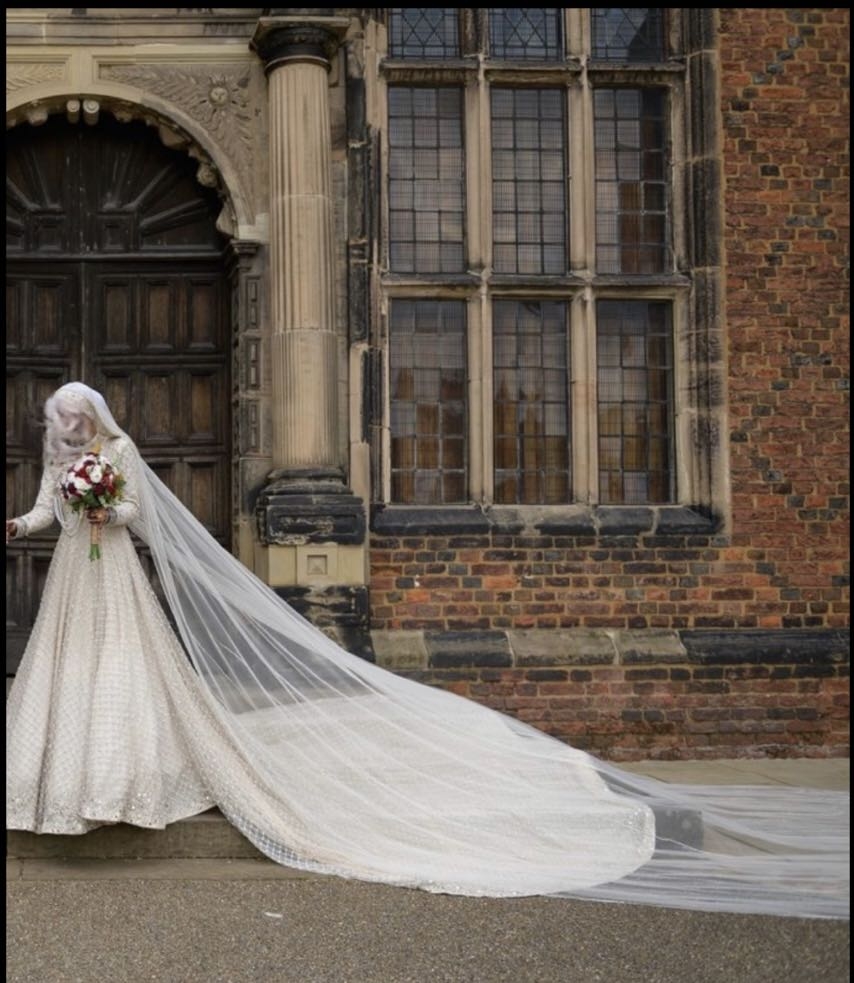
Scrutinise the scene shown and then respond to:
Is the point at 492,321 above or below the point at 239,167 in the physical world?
below

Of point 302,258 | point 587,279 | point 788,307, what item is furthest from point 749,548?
point 302,258

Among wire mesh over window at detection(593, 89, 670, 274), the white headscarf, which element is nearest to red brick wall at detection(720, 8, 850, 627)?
wire mesh over window at detection(593, 89, 670, 274)

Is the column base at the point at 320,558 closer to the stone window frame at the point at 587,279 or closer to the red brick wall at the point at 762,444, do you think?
the red brick wall at the point at 762,444

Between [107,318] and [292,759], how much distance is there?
13.2 ft

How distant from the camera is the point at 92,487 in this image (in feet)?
17.6

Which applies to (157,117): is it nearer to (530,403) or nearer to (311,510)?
(311,510)

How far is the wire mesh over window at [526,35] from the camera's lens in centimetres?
850

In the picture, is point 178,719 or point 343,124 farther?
point 343,124

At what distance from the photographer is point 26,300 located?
27.7ft

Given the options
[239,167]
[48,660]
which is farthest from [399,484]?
[48,660]

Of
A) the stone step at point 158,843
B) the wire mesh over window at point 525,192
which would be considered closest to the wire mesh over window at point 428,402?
the wire mesh over window at point 525,192

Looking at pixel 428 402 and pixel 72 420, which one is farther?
pixel 428 402

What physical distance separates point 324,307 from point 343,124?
1.19 metres

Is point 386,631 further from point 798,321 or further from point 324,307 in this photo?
point 798,321
